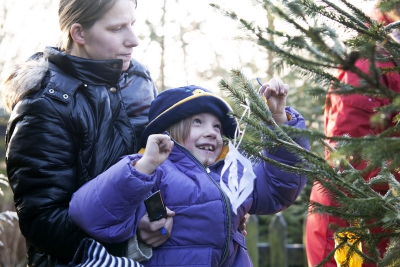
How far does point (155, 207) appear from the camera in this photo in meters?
2.27

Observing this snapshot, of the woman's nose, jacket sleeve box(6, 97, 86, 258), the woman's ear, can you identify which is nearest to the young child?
jacket sleeve box(6, 97, 86, 258)

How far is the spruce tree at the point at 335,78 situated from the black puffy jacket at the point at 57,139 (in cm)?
75

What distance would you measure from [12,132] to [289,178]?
1.25 m

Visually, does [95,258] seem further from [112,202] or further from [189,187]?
[189,187]

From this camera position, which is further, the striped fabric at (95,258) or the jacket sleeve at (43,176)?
the jacket sleeve at (43,176)

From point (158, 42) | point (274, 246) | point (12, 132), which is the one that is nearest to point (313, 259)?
point (12, 132)

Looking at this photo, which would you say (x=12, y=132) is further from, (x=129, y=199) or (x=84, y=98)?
(x=129, y=199)

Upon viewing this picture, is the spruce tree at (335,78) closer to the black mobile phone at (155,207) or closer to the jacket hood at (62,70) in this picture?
the black mobile phone at (155,207)

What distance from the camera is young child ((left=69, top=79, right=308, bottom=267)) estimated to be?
221cm

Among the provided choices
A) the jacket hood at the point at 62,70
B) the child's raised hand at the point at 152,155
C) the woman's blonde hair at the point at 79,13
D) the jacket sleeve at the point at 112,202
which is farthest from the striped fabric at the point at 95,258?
the woman's blonde hair at the point at 79,13

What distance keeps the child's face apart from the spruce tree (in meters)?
0.57

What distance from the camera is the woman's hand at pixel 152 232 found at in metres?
2.29

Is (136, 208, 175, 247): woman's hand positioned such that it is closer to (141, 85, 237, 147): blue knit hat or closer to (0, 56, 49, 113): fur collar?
(141, 85, 237, 147): blue knit hat

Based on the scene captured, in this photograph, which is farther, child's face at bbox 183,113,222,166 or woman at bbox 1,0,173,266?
child's face at bbox 183,113,222,166
